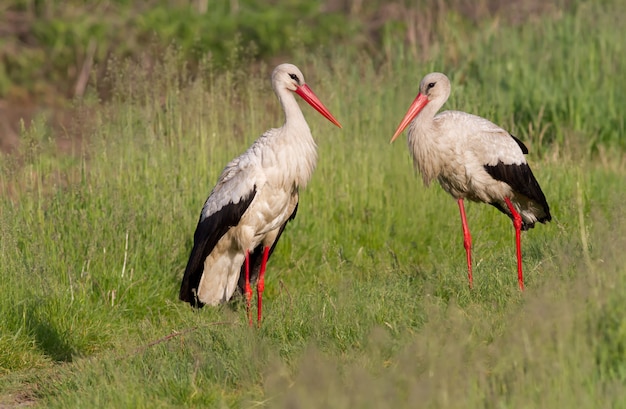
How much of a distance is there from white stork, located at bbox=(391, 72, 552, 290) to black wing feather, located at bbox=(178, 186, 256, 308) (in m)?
1.17

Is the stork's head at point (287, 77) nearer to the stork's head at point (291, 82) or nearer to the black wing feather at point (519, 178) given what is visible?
the stork's head at point (291, 82)

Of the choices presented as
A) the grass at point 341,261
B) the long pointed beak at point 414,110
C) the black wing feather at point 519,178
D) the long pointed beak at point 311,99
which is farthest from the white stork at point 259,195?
the black wing feather at point 519,178

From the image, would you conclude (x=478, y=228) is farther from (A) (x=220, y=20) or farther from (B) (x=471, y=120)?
(A) (x=220, y=20)

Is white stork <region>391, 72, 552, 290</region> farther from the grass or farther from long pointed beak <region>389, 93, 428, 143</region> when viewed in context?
the grass

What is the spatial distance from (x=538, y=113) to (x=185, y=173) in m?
3.71

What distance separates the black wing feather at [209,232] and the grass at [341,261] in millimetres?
232

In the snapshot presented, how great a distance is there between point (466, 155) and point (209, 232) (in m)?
1.74

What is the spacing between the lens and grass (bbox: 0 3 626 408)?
14.4 ft

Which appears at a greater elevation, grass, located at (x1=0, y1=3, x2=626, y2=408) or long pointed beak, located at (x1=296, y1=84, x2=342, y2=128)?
long pointed beak, located at (x1=296, y1=84, x2=342, y2=128)

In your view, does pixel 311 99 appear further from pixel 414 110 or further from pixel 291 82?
pixel 414 110

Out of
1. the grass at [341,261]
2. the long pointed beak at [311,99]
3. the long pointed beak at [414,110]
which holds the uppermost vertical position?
the long pointed beak at [311,99]

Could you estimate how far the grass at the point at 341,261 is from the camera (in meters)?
4.40

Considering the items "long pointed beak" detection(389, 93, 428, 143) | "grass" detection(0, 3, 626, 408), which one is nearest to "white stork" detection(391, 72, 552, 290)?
"long pointed beak" detection(389, 93, 428, 143)

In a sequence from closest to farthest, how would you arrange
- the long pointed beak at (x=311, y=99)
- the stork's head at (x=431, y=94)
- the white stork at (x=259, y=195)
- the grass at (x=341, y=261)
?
1. the grass at (x=341, y=261)
2. the white stork at (x=259, y=195)
3. the long pointed beak at (x=311, y=99)
4. the stork's head at (x=431, y=94)
